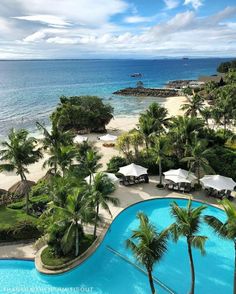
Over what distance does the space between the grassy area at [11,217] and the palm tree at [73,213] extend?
160 inches

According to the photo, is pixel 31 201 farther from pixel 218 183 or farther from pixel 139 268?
pixel 218 183

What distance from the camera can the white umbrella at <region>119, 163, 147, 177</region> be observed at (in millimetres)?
24719

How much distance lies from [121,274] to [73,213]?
4338 mm

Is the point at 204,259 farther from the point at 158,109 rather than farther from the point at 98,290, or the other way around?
the point at 158,109

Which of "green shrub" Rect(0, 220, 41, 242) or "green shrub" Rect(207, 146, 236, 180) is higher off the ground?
"green shrub" Rect(207, 146, 236, 180)

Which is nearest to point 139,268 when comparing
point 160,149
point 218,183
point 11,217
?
point 11,217

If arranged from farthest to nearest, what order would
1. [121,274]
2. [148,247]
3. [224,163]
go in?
[224,163], [121,274], [148,247]

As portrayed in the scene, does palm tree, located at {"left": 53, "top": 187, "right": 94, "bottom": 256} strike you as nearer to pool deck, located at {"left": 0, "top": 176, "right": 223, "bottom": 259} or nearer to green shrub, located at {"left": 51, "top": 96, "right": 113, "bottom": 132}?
pool deck, located at {"left": 0, "top": 176, "right": 223, "bottom": 259}


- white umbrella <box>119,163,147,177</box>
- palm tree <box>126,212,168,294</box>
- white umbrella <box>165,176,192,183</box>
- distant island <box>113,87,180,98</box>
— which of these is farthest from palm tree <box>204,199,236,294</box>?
distant island <box>113,87,180,98</box>

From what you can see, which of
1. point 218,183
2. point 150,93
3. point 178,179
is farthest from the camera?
point 150,93

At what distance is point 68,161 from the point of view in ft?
68.8

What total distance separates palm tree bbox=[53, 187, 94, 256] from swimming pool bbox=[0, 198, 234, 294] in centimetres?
185

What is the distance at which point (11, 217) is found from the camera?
19766mm

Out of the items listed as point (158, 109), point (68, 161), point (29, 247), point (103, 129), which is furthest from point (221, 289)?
point (103, 129)
